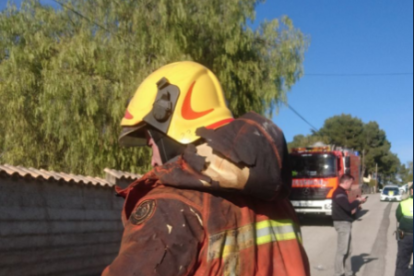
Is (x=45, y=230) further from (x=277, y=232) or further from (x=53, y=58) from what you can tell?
(x=53, y=58)

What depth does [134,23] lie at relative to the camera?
13.6 metres

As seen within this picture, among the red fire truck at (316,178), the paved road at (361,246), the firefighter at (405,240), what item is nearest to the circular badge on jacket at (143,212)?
the firefighter at (405,240)

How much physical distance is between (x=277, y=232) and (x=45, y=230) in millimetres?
6195

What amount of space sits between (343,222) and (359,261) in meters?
3.43

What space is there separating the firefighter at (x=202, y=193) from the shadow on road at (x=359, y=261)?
29.9 feet

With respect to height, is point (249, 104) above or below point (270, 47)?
below

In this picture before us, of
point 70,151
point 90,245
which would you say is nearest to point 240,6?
point 70,151

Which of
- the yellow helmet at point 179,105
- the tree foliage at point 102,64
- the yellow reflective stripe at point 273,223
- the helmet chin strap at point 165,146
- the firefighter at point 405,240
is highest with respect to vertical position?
the tree foliage at point 102,64

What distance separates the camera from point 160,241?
133cm

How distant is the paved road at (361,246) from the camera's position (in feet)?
33.4

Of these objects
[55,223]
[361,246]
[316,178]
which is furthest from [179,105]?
[316,178]

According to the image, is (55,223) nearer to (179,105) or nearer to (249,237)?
(179,105)

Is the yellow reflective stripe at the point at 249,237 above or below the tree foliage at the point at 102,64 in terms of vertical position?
below

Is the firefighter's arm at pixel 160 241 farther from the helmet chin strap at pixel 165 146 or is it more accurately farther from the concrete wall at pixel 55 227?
the concrete wall at pixel 55 227
